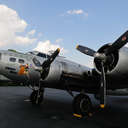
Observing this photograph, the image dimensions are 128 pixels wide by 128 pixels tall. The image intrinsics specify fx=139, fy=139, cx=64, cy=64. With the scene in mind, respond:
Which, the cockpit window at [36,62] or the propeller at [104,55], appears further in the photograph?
the cockpit window at [36,62]

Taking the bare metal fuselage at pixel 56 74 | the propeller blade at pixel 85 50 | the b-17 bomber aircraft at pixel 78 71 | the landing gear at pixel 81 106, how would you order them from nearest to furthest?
the b-17 bomber aircraft at pixel 78 71
the landing gear at pixel 81 106
the propeller blade at pixel 85 50
the bare metal fuselage at pixel 56 74

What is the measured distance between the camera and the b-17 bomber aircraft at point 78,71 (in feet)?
20.2

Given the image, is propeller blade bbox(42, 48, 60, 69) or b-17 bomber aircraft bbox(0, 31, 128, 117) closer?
b-17 bomber aircraft bbox(0, 31, 128, 117)

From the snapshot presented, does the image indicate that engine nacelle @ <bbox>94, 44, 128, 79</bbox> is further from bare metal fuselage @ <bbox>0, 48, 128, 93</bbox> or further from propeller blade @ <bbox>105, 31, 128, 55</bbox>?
bare metal fuselage @ <bbox>0, 48, 128, 93</bbox>

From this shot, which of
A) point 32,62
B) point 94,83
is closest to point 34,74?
point 32,62

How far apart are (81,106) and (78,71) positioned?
1865mm

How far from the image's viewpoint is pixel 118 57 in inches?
241

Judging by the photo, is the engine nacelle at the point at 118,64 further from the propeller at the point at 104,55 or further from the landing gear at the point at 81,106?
the landing gear at the point at 81,106

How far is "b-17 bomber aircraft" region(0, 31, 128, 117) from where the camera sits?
6.16 meters

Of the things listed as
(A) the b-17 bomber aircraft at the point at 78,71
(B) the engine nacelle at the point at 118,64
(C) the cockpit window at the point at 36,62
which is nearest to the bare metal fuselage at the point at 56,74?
(A) the b-17 bomber aircraft at the point at 78,71

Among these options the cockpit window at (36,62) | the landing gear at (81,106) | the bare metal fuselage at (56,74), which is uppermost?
the cockpit window at (36,62)

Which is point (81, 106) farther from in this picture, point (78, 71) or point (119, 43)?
point (119, 43)

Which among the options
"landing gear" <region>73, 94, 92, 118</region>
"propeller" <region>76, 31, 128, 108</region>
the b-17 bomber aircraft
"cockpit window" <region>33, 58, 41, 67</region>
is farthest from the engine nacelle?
"cockpit window" <region>33, 58, 41, 67</region>

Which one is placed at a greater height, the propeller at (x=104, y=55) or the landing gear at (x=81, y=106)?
the propeller at (x=104, y=55)
